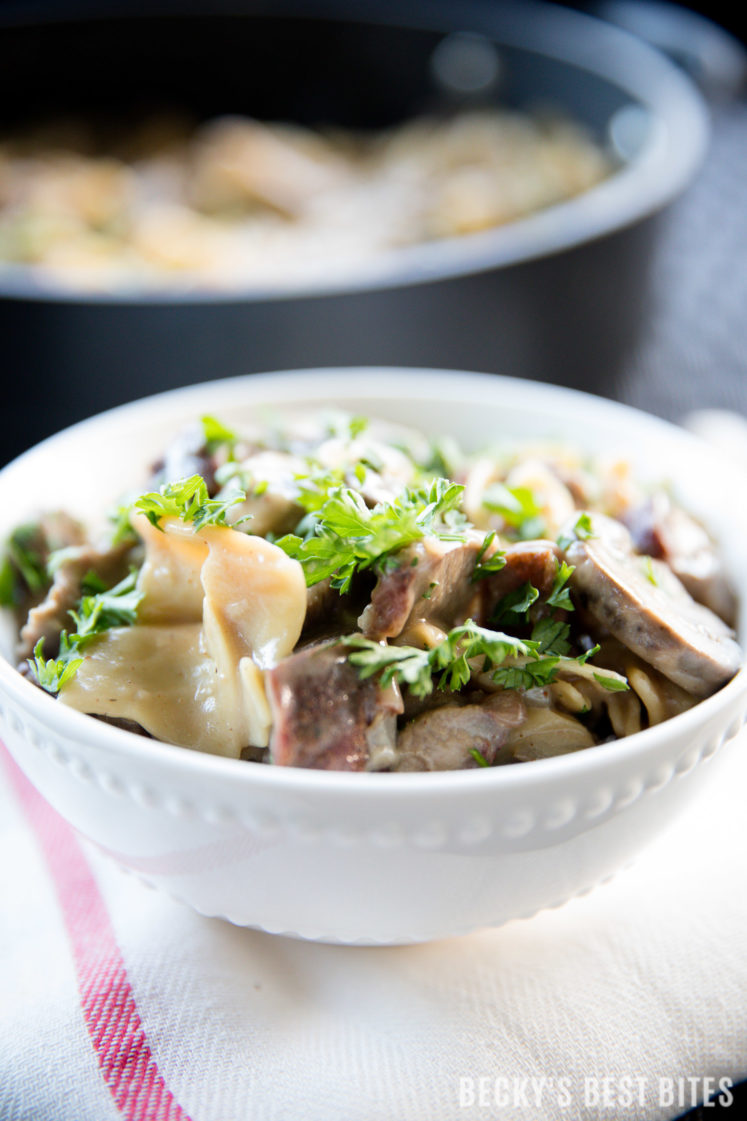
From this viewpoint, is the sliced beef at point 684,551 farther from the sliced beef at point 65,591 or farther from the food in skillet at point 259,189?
the food in skillet at point 259,189

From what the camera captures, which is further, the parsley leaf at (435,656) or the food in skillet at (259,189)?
the food in skillet at (259,189)

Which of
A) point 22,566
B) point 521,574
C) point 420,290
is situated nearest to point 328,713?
point 521,574

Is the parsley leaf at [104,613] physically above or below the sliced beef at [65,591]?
above

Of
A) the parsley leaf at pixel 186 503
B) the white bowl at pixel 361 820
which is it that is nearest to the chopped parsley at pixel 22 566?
the white bowl at pixel 361 820

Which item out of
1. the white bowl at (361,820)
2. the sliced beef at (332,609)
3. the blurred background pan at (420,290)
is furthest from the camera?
the blurred background pan at (420,290)

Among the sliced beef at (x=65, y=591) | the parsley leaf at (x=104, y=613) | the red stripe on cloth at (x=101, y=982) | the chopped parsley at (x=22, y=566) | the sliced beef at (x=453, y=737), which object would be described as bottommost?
the red stripe on cloth at (x=101, y=982)

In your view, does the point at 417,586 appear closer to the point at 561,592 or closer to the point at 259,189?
the point at 561,592

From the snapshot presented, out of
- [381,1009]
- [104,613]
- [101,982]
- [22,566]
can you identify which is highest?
[104,613]
